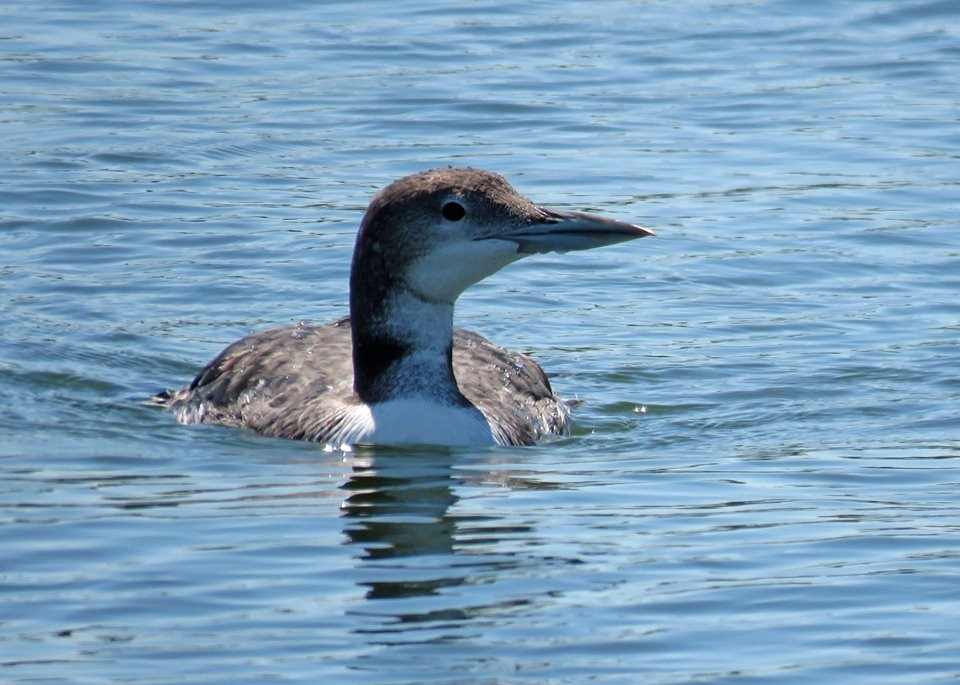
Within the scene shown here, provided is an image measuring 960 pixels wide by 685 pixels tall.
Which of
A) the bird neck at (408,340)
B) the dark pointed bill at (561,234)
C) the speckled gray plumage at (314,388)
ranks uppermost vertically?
the dark pointed bill at (561,234)

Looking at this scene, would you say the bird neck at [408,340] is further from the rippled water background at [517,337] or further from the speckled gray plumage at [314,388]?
the rippled water background at [517,337]

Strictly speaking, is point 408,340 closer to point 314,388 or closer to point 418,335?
point 418,335

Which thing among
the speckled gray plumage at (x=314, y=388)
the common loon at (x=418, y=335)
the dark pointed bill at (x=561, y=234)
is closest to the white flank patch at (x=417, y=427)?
the common loon at (x=418, y=335)

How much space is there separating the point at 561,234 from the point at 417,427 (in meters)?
1.00

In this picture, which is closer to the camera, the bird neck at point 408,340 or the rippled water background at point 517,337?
the rippled water background at point 517,337

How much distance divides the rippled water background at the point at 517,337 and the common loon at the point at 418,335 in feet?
0.58

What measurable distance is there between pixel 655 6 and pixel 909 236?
742 cm

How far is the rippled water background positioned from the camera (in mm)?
7059

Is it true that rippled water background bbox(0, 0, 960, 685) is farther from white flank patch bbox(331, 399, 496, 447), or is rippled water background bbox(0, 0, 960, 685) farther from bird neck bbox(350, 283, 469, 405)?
bird neck bbox(350, 283, 469, 405)

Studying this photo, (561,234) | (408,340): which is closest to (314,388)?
(408,340)

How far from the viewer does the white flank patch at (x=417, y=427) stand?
9.55 meters

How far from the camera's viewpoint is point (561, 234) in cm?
947

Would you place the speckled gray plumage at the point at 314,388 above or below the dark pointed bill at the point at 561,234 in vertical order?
below

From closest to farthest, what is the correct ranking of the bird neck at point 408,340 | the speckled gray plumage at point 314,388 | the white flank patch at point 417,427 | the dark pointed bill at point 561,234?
the dark pointed bill at point 561,234 < the white flank patch at point 417,427 < the bird neck at point 408,340 < the speckled gray plumage at point 314,388
